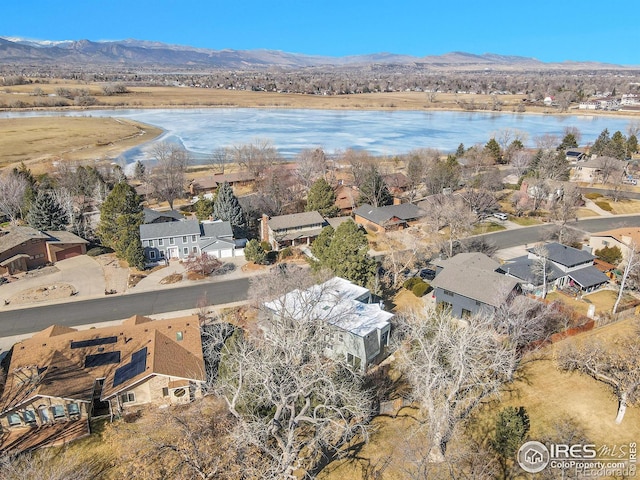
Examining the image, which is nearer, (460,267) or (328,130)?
(460,267)

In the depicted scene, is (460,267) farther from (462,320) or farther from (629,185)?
(629,185)

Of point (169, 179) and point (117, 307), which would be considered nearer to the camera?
point (117, 307)

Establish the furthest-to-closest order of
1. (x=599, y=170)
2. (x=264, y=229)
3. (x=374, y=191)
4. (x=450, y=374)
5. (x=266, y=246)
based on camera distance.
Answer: (x=599, y=170) → (x=374, y=191) → (x=264, y=229) → (x=266, y=246) → (x=450, y=374)

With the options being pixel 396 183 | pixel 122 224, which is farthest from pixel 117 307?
pixel 396 183

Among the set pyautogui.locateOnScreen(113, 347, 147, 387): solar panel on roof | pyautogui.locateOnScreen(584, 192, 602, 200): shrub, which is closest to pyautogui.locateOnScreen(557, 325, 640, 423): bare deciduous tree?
pyautogui.locateOnScreen(113, 347, 147, 387): solar panel on roof

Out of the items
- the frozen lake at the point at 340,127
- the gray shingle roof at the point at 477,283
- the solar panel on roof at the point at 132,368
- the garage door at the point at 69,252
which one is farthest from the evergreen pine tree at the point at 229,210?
the frozen lake at the point at 340,127

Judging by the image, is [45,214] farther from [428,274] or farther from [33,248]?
[428,274]

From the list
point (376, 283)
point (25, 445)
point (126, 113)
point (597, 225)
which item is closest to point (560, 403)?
point (376, 283)

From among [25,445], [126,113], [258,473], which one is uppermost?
[126,113]
